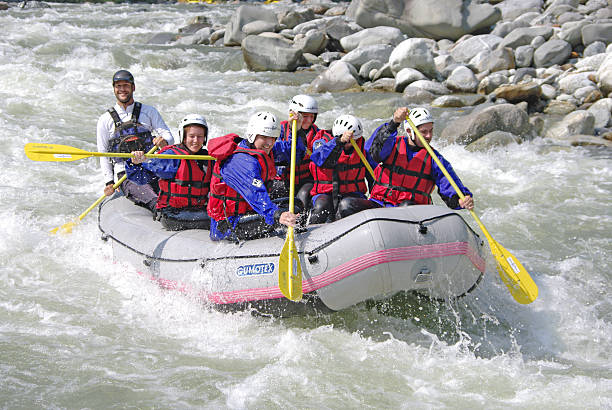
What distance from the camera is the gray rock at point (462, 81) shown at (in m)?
12.1

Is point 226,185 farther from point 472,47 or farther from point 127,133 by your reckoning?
point 472,47

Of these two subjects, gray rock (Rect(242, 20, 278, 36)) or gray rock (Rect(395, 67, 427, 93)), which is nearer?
gray rock (Rect(395, 67, 427, 93))

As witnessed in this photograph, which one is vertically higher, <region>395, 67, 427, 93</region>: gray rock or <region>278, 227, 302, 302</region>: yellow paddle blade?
<region>278, 227, 302, 302</region>: yellow paddle blade

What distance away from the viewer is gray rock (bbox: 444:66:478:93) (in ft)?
39.8

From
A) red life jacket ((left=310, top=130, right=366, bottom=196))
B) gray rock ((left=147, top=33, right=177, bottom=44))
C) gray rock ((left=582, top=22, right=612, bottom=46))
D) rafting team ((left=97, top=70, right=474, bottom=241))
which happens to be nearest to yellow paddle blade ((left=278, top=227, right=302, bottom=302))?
rafting team ((left=97, top=70, right=474, bottom=241))

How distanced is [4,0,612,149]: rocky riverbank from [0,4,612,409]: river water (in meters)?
1.69

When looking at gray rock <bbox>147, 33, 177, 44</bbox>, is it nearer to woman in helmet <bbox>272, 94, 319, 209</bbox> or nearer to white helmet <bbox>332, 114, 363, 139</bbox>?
woman in helmet <bbox>272, 94, 319, 209</bbox>

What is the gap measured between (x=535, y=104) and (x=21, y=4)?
20062mm

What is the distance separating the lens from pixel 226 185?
461 centimetres

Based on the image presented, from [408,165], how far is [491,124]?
5.07m

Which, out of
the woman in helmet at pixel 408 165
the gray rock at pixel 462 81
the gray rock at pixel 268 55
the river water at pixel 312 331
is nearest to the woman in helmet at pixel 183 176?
the river water at pixel 312 331

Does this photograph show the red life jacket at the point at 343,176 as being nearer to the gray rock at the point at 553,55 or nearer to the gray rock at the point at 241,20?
the gray rock at the point at 553,55

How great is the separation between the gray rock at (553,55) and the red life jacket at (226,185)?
32.8 feet

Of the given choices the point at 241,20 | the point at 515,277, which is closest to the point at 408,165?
the point at 515,277
